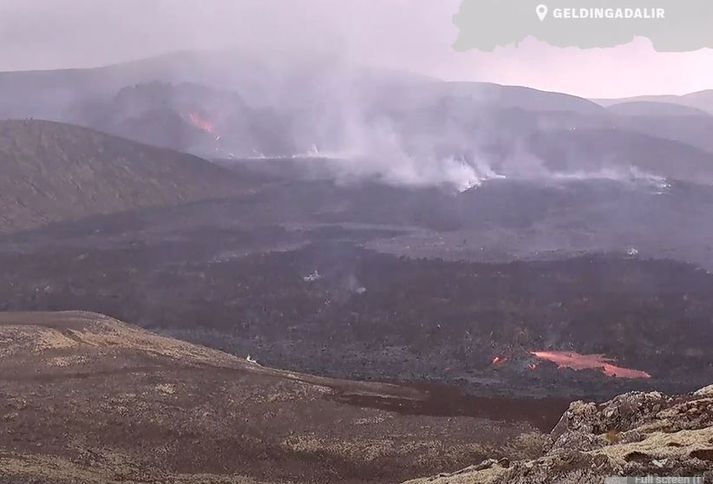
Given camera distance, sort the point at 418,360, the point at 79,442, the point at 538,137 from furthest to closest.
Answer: the point at 538,137
the point at 418,360
the point at 79,442

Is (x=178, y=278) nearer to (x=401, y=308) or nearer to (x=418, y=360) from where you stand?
(x=401, y=308)

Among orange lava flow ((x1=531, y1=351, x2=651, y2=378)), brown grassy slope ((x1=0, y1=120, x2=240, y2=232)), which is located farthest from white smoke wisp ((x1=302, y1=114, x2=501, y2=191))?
orange lava flow ((x1=531, y1=351, x2=651, y2=378))

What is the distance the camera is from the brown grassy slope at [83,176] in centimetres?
10419

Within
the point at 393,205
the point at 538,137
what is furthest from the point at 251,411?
the point at 538,137

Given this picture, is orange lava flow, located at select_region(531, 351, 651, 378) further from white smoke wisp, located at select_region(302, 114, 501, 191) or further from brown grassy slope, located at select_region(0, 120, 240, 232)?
brown grassy slope, located at select_region(0, 120, 240, 232)

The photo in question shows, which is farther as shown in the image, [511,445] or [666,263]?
[666,263]

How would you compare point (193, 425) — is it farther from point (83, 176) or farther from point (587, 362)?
point (83, 176)

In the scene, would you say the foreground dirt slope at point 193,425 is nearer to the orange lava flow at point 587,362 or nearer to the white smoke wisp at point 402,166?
the orange lava flow at point 587,362

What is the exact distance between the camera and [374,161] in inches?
5886

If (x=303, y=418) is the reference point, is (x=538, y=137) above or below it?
above

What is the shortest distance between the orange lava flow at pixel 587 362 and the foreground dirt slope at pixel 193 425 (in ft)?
38.4

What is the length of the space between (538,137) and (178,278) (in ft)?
388

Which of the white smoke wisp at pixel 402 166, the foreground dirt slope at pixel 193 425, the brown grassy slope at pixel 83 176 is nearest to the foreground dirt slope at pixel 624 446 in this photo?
the foreground dirt slope at pixel 193 425

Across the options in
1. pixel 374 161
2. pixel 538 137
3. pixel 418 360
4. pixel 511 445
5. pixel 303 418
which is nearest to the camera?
pixel 511 445
